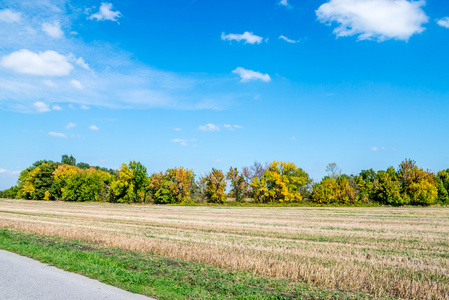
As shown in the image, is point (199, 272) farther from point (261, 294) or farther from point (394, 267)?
point (394, 267)

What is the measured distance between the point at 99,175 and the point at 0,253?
81.1 meters

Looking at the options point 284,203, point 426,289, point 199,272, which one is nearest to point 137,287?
point 199,272

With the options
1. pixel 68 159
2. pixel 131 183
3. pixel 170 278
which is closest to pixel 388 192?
pixel 131 183

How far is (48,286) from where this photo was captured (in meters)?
7.36

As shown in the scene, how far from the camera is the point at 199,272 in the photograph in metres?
9.33

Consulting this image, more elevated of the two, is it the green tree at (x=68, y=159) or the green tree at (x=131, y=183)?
the green tree at (x=68, y=159)

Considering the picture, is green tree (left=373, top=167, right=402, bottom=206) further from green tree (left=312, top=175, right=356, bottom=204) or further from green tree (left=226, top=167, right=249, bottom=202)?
green tree (left=226, top=167, right=249, bottom=202)

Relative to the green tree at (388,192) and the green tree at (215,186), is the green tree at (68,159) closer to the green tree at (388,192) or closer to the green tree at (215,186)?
the green tree at (215,186)

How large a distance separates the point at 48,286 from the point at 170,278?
117 inches

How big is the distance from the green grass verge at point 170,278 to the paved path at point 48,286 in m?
0.36

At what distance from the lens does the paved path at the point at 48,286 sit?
21.9ft

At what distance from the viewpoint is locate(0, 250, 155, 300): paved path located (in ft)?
21.9

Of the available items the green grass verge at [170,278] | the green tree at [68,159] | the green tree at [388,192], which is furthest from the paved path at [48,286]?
the green tree at [68,159]

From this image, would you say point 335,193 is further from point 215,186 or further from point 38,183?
point 38,183
